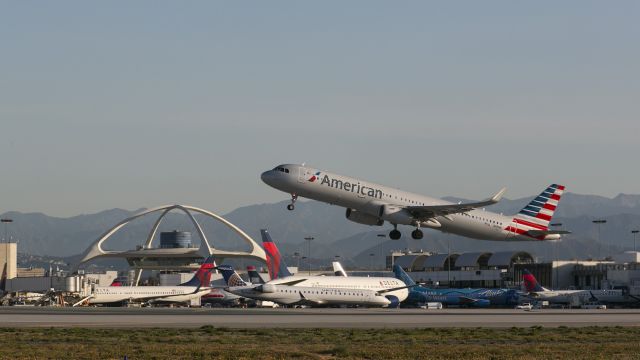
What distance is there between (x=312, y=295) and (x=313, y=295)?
5.1 inches

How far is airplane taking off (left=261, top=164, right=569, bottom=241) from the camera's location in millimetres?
91938

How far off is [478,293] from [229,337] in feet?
308

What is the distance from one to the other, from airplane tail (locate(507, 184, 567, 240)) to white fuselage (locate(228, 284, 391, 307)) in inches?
1265

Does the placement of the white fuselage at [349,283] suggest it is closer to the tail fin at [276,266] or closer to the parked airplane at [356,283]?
the parked airplane at [356,283]

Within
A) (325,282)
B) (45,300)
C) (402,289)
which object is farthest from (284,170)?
(45,300)

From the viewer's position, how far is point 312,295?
13475cm

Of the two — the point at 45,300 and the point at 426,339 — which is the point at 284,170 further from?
the point at 45,300

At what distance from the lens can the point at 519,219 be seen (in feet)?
352

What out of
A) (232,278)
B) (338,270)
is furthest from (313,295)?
(338,270)

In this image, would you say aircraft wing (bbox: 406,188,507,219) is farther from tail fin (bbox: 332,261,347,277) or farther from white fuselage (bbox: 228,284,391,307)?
tail fin (bbox: 332,261,347,277)

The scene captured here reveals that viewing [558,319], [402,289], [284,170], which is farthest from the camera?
[402,289]

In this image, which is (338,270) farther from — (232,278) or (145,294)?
(145,294)

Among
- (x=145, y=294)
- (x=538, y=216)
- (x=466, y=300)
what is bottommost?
(x=466, y=300)

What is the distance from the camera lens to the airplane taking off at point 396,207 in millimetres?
91938
